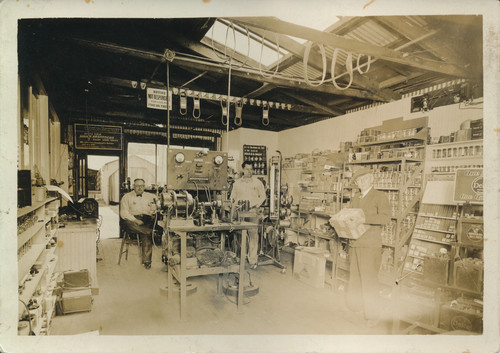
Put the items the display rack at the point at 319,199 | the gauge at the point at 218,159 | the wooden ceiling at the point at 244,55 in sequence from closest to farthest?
the wooden ceiling at the point at 244,55, the gauge at the point at 218,159, the display rack at the point at 319,199

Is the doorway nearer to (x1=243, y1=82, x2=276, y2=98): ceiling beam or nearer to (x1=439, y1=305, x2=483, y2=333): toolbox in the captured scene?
A: (x1=243, y1=82, x2=276, y2=98): ceiling beam

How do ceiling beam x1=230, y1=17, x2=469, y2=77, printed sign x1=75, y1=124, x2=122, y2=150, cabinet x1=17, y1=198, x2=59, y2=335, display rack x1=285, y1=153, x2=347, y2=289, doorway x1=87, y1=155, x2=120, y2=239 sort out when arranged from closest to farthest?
cabinet x1=17, y1=198, x2=59, y2=335 → ceiling beam x1=230, y1=17, x2=469, y2=77 → display rack x1=285, y1=153, x2=347, y2=289 → printed sign x1=75, y1=124, x2=122, y2=150 → doorway x1=87, y1=155, x2=120, y2=239

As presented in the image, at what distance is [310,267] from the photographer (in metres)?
3.88

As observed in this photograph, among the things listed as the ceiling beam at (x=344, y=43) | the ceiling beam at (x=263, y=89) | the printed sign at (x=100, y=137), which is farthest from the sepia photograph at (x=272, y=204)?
the printed sign at (x=100, y=137)

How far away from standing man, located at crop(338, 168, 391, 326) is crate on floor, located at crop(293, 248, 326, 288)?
→ 2.51 feet

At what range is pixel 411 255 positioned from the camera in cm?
342

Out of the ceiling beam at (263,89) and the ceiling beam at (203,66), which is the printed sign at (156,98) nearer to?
the ceiling beam at (203,66)

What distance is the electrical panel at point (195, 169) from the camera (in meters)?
3.44

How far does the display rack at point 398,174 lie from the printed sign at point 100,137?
5463 mm

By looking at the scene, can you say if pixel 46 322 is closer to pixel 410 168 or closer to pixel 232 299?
pixel 232 299

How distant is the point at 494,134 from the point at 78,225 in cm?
455

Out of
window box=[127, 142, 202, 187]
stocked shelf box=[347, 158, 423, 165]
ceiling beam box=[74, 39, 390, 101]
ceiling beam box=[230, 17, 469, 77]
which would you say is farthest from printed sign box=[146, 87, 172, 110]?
window box=[127, 142, 202, 187]

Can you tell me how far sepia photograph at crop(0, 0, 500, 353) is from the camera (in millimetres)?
1726
